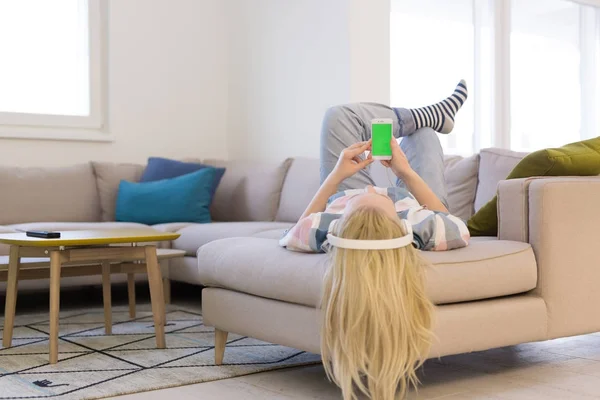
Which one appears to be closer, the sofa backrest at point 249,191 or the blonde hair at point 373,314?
the blonde hair at point 373,314

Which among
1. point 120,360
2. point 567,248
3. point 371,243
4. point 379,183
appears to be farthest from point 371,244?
point 379,183

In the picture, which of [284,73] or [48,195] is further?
[284,73]

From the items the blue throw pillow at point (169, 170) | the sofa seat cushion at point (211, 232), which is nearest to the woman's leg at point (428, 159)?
the sofa seat cushion at point (211, 232)

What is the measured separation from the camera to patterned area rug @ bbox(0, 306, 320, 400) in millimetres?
2422

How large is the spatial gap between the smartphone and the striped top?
157 mm

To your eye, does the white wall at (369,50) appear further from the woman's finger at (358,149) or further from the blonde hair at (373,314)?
the blonde hair at (373,314)

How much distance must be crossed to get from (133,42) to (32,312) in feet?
6.59

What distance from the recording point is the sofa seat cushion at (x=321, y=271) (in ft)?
7.28

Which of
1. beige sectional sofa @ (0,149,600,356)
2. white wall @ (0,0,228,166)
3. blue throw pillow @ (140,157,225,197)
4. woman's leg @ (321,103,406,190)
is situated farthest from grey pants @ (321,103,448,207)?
white wall @ (0,0,228,166)

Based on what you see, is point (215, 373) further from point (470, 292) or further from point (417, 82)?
point (417, 82)

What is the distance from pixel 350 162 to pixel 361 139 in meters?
0.59

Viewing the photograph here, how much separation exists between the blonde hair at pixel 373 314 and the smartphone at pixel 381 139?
18.1 inches

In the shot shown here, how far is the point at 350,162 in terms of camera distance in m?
2.54

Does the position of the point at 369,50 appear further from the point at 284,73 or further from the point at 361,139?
the point at 361,139
